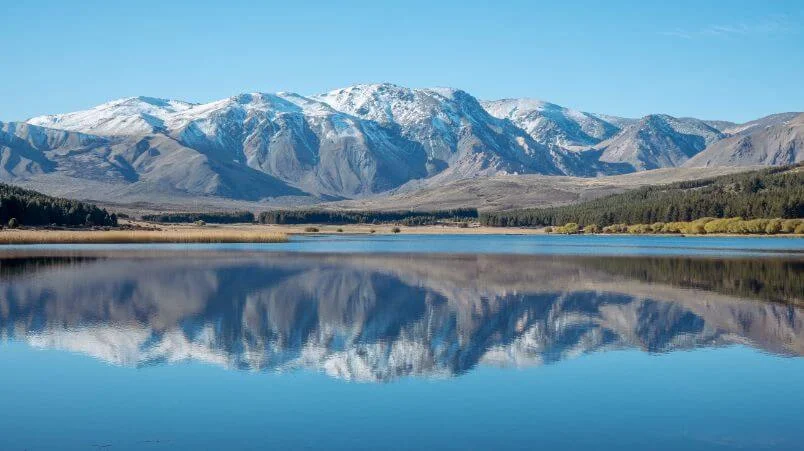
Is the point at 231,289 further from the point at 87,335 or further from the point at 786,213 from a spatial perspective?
the point at 786,213

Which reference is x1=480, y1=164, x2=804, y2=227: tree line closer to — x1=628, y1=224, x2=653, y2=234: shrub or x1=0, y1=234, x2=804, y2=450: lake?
x1=628, y1=224, x2=653, y2=234: shrub

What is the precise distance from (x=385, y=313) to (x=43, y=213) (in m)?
91.3

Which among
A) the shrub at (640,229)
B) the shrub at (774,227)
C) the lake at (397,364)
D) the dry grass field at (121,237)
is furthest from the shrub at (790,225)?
the lake at (397,364)

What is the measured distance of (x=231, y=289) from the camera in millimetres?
48594

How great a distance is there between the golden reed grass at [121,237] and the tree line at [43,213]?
5676 millimetres

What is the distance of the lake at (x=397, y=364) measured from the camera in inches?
773

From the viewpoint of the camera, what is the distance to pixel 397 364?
27359 millimetres

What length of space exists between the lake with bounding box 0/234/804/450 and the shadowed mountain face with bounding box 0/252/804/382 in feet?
0.57

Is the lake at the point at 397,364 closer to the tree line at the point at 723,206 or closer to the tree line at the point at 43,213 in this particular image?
the tree line at the point at 43,213

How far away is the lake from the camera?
773 inches

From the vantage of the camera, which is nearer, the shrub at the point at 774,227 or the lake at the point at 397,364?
the lake at the point at 397,364

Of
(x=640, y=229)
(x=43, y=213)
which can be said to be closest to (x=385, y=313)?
(x=43, y=213)

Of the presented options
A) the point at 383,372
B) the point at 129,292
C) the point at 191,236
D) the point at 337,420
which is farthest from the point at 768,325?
the point at 191,236

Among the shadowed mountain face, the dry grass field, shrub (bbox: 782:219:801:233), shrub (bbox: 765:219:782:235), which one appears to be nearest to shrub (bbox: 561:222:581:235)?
shrub (bbox: 765:219:782:235)
